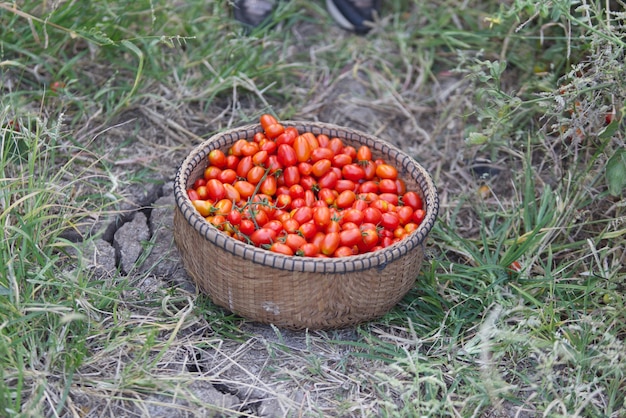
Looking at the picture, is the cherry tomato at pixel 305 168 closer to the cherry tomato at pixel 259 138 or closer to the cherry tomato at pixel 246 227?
the cherry tomato at pixel 259 138

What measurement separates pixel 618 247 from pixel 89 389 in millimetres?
1905

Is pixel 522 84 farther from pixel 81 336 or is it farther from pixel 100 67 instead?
pixel 81 336

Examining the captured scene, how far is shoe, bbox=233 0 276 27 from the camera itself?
3.80 m

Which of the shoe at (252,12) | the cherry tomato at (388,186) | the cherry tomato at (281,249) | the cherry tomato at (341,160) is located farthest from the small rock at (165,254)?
the shoe at (252,12)

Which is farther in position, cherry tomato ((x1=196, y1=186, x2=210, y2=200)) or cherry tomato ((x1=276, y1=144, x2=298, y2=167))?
cherry tomato ((x1=276, y1=144, x2=298, y2=167))

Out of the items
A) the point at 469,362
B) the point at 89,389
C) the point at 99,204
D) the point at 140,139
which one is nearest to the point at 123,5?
the point at 140,139

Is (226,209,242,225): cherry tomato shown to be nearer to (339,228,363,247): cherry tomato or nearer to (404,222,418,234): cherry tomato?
(339,228,363,247): cherry tomato

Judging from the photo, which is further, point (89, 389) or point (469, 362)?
point (469, 362)

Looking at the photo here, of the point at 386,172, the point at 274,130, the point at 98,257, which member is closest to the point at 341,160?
the point at 386,172

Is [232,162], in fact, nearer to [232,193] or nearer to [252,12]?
[232,193]

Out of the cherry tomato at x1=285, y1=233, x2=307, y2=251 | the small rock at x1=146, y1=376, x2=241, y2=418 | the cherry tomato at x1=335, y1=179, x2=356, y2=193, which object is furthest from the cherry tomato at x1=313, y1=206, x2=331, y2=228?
the small rock at x1=146, y1=376, x2=241, y2=418

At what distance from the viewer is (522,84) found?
3.53 meters

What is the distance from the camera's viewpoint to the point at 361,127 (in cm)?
358

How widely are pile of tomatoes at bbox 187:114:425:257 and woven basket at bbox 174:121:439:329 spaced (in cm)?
9
